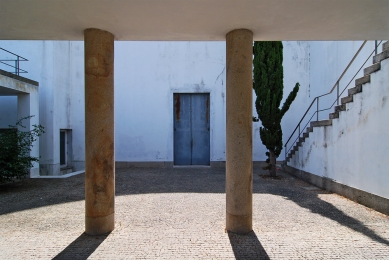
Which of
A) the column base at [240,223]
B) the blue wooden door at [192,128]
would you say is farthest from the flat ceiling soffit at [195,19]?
the blue wooden door at [192,128]

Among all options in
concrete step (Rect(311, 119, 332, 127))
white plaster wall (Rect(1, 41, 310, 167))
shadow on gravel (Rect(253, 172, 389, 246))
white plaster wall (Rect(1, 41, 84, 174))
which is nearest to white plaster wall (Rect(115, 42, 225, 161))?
white plaster wall (Rect(1, 41, 310, 167))

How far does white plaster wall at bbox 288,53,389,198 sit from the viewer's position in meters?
5.78

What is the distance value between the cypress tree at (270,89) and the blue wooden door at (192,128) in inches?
146

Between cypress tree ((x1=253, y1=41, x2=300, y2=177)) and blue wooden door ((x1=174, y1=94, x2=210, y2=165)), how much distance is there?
12.2ft

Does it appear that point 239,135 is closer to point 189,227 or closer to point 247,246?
point 247,246

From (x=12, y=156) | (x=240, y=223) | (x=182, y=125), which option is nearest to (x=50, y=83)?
(x=12, y=156)

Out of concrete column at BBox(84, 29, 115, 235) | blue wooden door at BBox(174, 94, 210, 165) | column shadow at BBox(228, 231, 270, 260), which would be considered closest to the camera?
column shadow at BBox(228, 231, 270, 260)

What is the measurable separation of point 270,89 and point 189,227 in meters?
6.72

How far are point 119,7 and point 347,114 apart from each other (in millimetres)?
6167

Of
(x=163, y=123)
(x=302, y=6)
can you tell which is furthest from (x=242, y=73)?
(x=163, y=123)

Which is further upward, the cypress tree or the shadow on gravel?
the cypress tree

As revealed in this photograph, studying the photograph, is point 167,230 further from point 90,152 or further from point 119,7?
point 119,7

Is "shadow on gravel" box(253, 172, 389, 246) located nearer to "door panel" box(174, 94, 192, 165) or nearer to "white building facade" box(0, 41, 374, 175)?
"white building facade" box(0, 41, 374, 175)

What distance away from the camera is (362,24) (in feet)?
14.4
